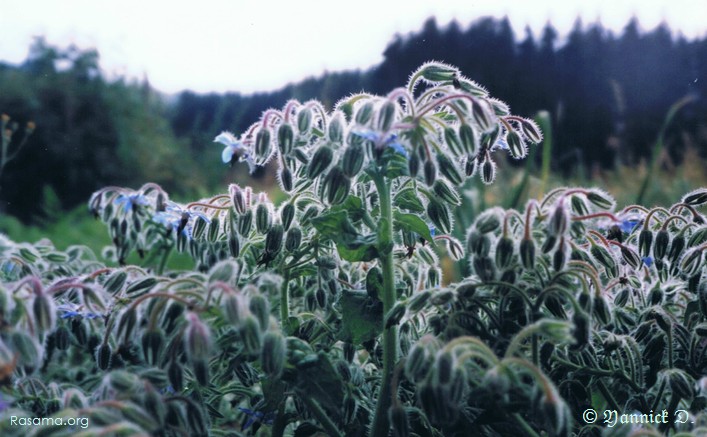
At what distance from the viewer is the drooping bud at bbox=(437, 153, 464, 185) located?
1322 mm

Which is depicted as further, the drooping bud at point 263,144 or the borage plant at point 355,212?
the drooping bud at point 263,144

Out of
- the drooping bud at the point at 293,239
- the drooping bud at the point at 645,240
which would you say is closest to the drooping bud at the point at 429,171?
the drooping bud at the point at 293,239

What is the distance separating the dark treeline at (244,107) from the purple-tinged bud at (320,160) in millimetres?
2820

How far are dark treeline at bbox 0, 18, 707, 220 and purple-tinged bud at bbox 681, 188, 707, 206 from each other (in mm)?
2613

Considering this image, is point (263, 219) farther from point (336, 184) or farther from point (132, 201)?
point (132, 201)

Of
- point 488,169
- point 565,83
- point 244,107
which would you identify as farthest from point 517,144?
point 565,83

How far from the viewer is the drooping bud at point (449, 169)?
52.1 inches

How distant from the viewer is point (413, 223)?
138cm

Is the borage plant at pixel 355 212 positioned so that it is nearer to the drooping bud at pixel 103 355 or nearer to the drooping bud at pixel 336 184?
the drooping bud at pixel 336 184

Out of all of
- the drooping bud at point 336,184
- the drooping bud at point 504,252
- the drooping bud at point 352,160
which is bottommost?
the drooping bud at point 504,252

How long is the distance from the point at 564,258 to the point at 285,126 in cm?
60

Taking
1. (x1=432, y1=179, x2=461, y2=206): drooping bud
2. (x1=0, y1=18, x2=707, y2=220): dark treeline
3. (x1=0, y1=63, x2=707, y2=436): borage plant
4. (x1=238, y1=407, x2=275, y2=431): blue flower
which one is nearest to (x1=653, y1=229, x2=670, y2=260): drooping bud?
(x1=0, y1=63, x2=707, y2=436): borage plant

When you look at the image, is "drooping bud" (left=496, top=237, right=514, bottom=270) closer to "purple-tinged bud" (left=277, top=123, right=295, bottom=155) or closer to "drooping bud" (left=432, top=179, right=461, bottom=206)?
"drooping bud" (left=432, top=179, right=461, bottom=206)

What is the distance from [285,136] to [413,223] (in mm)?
315
